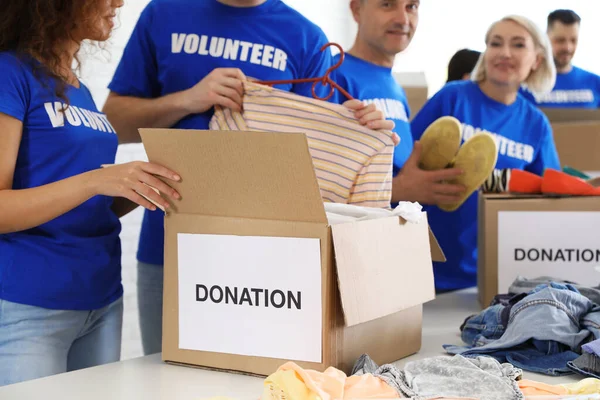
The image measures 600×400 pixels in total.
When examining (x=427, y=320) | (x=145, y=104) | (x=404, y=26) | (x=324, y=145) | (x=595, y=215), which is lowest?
(x=427, y=320)

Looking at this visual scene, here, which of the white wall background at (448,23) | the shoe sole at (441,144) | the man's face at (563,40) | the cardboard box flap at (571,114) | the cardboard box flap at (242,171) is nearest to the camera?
the cardboard box flap at (242,171)

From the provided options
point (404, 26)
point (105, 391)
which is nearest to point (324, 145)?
point (105, 391)

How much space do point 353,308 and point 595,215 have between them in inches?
33.0

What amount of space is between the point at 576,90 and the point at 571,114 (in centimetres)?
96

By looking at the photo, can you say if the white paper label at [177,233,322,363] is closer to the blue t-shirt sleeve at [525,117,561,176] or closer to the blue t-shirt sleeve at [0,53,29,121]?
the blue t-shirt sleeve at [0,53,29,121]

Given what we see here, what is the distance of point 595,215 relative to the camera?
5.34ft

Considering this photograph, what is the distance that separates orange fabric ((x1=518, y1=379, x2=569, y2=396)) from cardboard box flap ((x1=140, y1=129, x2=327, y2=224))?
1.10 ft

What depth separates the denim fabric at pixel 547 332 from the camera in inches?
44.4

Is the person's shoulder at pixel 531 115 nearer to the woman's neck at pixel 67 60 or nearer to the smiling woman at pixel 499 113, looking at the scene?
the smiling woman at pixel 499 113

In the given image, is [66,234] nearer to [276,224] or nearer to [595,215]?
[276,224]

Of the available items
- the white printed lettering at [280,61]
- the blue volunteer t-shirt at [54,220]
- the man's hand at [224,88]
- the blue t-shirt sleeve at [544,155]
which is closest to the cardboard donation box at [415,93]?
the blue t-shirt sleeve at [544,155]

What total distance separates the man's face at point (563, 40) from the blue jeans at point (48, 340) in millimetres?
3157

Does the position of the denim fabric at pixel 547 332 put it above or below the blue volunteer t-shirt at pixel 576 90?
below

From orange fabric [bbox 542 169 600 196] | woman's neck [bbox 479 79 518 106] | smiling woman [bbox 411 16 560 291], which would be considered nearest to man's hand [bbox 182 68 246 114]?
orange fabric [bbox 542 169 600 196]
